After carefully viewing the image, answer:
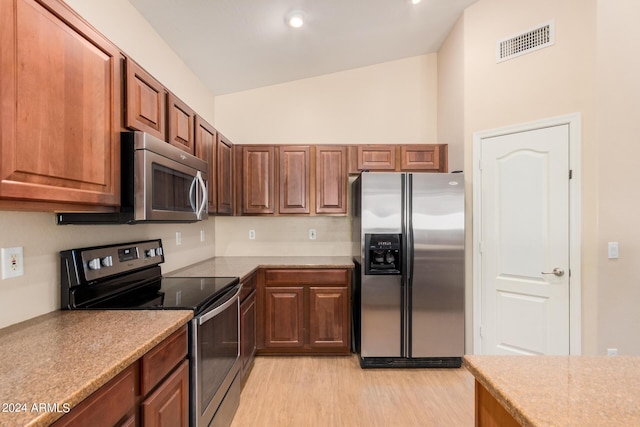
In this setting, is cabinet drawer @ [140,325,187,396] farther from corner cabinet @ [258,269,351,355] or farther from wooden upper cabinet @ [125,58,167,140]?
corner cabinet @ [258,269,351,355]

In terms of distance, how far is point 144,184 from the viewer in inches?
54.7

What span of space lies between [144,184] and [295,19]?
184 centimetres

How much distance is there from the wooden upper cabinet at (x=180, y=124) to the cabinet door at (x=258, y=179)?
0.99m

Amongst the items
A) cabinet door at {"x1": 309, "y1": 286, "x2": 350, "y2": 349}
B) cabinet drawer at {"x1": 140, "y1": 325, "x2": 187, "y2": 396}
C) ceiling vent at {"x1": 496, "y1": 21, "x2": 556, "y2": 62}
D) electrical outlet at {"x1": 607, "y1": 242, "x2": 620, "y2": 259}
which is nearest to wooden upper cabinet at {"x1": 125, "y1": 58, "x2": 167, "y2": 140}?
cabinet drawer at {"x1": 140, "y1": 325, "x2": 187, "y2": 396}

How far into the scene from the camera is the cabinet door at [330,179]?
317 centimetres

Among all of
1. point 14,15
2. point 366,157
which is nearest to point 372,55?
point 366,157

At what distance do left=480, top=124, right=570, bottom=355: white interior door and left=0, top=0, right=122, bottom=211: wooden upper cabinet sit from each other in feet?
9.07

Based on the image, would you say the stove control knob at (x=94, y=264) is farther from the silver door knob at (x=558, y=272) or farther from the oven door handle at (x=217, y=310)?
the silver door knob at (x=558, y=272)

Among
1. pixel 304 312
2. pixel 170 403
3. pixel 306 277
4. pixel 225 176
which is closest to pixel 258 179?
pixel 225 176

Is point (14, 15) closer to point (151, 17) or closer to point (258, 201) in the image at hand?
point (151, 17)

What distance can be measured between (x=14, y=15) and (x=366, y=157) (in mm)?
2692

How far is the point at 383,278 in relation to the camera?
2.68 metres

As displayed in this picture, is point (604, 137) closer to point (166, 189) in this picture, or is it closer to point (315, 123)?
point (315, 123)

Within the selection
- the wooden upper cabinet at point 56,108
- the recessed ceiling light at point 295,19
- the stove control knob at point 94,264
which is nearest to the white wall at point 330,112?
the recessed ceiling light at point 295,19
